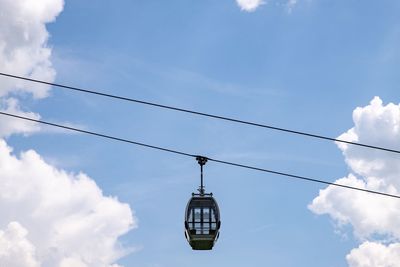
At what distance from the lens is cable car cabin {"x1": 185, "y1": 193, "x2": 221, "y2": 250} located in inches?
1505

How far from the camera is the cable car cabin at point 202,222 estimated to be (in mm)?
38219

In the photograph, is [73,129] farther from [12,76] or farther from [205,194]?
[205,194]

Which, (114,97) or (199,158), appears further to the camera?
(199,158)

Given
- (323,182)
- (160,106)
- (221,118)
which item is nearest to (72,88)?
(160,106)

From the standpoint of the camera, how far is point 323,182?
31141 mm

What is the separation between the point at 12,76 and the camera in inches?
1151

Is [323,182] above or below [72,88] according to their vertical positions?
below

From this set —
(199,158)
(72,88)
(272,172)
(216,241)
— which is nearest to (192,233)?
(216,241)

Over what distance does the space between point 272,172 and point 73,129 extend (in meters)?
8.40

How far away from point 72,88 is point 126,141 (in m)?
3.03

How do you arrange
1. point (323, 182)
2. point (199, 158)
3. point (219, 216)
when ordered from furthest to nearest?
point (219, 216) < point (199, 158) < point (323, 182)

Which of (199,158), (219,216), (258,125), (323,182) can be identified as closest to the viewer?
(258,125)

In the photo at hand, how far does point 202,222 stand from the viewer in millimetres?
38312

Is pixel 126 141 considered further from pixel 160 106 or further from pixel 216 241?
pixel 216 241
